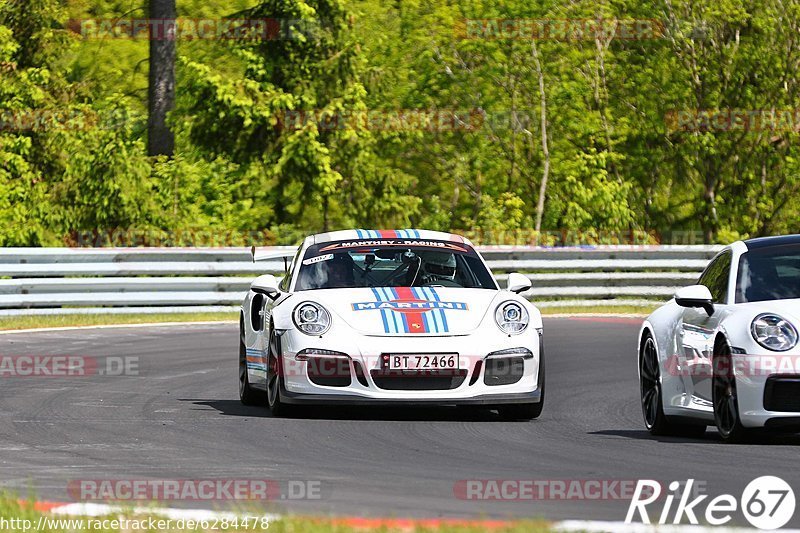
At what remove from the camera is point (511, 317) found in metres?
11.2

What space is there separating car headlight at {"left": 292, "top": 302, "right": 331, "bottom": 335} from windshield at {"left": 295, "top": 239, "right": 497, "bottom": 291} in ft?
2.20

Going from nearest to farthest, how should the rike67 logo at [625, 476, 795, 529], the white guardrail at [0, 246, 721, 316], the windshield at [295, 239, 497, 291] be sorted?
1. the rike67 logo at [625, 476, 795, 529]
2. the windshield at [295, 239, 497, 291]
3. the white guardrail at [0, 246, 721, 316]

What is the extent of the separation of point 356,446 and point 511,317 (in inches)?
83.6

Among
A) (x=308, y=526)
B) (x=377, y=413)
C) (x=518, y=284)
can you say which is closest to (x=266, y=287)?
(x=377, y=413)

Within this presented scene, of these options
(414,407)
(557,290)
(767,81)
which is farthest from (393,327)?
(767,81)

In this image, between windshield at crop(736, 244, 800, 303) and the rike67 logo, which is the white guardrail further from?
the rike67 logo

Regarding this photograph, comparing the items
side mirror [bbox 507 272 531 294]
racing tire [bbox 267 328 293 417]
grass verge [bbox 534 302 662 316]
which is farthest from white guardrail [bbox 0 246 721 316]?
racing tire [bbox 267 328 293 417]

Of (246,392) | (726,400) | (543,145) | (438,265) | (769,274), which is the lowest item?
(543,145)

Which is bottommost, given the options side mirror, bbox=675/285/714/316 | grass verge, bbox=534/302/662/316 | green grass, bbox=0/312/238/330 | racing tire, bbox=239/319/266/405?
grass verge, bbox=534/302/662/316

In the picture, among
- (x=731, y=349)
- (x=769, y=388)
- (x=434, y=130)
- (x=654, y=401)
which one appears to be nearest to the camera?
(x=769, y=388)

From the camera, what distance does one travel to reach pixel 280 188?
32969mm

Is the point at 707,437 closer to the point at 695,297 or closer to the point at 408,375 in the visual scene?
the point at 695,297

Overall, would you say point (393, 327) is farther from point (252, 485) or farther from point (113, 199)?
point (113, 199)

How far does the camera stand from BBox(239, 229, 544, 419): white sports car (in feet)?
35.4
